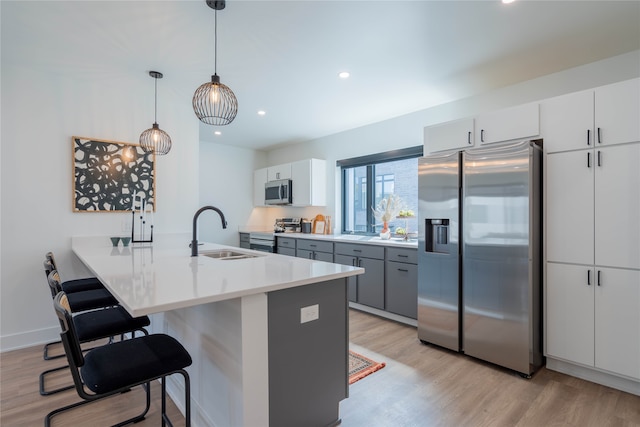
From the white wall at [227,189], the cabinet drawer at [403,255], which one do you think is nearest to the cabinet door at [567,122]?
the cabinet drawer at [403,255]

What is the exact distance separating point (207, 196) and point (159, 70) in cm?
289

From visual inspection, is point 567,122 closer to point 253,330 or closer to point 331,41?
point 331,41

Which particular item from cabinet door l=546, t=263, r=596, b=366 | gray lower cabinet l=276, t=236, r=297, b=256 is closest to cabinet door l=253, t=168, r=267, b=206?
gray lower cabinet l=276, t=236, r=297, b=256

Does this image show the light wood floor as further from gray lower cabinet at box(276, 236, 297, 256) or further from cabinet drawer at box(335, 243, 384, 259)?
gray lower cabinet at box(276, 236, 297, 256)

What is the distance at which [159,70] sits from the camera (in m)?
3.03

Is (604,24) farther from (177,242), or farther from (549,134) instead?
(177,242)

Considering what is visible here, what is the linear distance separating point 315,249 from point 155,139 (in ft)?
7.97

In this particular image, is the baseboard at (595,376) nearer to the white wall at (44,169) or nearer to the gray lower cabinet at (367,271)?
the gray lower cabinet at (367,271)

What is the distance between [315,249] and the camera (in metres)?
4.52

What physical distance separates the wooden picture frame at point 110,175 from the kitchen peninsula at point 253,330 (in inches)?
63.7

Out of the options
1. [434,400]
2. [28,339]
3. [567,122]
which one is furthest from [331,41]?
[28,339]

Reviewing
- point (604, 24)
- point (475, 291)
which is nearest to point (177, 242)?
point (475, 291)

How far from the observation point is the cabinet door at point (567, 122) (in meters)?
2.29

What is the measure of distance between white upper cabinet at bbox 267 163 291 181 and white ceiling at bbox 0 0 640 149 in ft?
6.66
